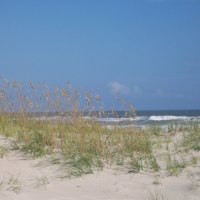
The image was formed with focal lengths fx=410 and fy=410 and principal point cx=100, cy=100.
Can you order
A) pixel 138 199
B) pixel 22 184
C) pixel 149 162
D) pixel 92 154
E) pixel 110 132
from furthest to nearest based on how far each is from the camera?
pixel 110 132 < pixel 92 154 < pixel 149 162 < pixel 22 184 < pixel 138 199

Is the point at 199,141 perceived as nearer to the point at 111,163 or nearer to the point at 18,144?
the point at 111,163

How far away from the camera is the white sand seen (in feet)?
13.8

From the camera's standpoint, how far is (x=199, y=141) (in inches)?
246

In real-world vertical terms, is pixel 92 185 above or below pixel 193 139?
below

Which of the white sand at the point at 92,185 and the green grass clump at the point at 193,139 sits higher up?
the green grass clump at the point at 193,139

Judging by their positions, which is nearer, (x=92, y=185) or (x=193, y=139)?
(x=92, y=185)

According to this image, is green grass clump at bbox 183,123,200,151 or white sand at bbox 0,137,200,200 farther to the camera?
green grass clump at bbox 183,123,200,151

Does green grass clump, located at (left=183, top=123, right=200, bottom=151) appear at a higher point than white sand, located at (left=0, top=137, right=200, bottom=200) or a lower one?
higher

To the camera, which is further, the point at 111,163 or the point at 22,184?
the point at 111,163

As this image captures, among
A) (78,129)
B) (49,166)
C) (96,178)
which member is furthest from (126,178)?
(78,129)

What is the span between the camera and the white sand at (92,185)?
4.21m

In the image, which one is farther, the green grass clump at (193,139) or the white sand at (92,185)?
the green grass clump at (193,139)

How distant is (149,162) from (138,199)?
3.61 ft

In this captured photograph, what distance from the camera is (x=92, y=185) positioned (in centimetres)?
468
